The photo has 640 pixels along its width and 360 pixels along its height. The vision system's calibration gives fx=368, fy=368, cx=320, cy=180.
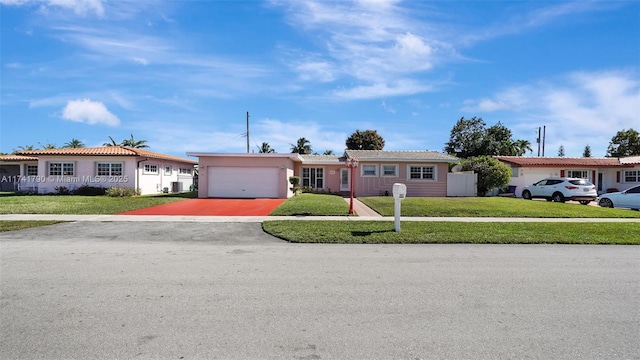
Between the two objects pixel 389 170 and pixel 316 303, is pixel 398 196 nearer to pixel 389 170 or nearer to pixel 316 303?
pixel 316 303

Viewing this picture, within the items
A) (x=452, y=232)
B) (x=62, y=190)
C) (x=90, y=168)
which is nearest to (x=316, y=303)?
(x=452, y=232)

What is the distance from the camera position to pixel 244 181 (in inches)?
938

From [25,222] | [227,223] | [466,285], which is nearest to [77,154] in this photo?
[25,222]

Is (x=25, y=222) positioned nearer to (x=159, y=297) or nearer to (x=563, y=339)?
(x=159, y=297)

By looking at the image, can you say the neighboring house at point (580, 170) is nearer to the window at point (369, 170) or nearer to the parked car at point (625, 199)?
the parked car at point (625, 199)

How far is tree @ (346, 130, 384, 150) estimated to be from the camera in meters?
51.3

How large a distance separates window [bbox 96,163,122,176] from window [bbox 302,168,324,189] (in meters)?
13.4

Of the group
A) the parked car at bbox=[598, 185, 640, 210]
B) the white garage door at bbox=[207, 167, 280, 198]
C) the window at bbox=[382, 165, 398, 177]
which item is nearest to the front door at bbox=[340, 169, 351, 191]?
the window at bbox=[382, 165, 398, 177]

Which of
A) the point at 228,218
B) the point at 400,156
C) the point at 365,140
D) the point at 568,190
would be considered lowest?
the point at 228,218

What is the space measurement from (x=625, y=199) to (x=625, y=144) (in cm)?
3595

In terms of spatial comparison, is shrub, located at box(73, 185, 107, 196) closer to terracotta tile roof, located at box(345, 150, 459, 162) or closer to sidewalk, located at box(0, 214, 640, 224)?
sidewalk, located at box(0, 214, 640, 224)

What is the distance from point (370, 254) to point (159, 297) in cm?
437

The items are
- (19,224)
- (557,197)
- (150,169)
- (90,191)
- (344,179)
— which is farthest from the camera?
(344,179)

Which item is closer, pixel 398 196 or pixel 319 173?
pixel 398 196
